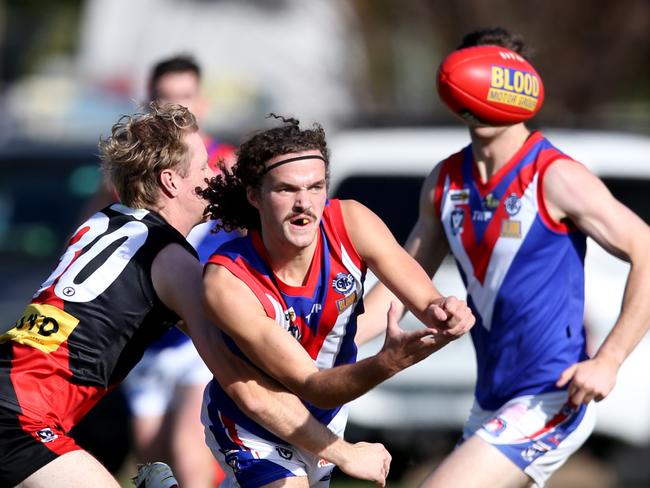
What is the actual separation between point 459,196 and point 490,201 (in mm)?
155

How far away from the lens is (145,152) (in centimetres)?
438

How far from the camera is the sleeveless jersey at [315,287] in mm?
4242

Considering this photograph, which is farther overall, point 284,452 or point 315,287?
point 284,452

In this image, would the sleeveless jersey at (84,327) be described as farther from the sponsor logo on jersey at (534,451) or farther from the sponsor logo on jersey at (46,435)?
the sponsor logo on jersey at (534,451)

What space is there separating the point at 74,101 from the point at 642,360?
12.6m

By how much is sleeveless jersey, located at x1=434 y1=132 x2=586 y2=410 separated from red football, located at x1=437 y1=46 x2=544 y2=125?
0.20 meters

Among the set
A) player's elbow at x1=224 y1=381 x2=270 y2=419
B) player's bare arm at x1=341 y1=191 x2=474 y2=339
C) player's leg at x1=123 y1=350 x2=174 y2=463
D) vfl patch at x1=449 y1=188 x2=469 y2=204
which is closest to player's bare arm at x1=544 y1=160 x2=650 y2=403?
vfl patch at x1=449 y1=188 x2=469 y2=204

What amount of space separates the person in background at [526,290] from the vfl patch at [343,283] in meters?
0.49

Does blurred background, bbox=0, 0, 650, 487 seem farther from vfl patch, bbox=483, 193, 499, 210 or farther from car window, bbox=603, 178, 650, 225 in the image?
vfl patch, bbox=483, 193, 499, 210

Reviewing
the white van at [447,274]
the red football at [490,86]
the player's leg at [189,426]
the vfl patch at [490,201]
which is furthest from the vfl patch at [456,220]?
the white van at [447,274]

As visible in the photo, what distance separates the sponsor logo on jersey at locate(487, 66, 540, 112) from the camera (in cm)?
489

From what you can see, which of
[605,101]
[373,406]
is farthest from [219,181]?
[605,101]

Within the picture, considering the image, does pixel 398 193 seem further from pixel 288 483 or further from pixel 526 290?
pixel 288 483

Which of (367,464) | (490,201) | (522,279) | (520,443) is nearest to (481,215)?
(490,201)
